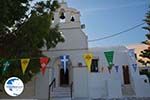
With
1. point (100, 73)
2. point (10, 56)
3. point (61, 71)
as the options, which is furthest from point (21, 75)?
point (100, 73)

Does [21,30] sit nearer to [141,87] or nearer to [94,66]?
[94,66]

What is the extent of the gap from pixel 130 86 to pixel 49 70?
6.98m

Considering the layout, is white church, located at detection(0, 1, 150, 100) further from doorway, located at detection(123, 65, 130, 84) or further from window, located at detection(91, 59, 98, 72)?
doorway, located at detection(123, 65, 130, 84)

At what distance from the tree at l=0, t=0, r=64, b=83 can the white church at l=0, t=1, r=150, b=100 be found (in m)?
3.21

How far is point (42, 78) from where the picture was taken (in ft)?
61.8

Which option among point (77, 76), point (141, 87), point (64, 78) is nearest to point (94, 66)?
point (77, 76)

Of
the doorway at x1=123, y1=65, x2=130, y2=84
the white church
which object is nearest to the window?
the white church

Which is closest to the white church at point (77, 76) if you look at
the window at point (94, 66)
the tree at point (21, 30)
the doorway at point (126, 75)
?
the window at point (94, 66)

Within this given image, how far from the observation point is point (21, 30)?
14469mm

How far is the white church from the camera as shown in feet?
60.0

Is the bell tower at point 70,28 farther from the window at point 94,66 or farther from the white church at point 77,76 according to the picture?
the window at point 94,66

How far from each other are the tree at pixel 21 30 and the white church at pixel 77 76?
321cm

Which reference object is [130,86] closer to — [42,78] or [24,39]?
[42,78]

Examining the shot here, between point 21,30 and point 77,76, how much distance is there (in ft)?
19.7
